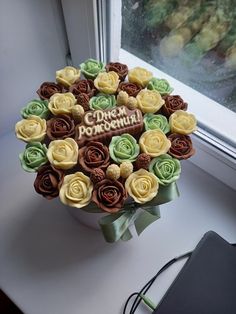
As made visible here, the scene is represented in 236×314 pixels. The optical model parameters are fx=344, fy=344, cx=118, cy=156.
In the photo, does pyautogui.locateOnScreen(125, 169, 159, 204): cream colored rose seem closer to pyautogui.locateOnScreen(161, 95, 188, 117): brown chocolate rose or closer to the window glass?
pyautogui.locateOnScreen(161, 95, 188, 117): brown chocolate rose

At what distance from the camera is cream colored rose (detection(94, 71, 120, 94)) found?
0.52 m

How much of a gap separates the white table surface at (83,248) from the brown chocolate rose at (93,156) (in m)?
0.20

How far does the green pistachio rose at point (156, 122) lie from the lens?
49cm

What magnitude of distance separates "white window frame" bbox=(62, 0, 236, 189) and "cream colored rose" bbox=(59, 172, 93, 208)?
0.88 feet

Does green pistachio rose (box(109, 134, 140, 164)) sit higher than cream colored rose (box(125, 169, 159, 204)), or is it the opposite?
green pistachio rose (box(109, 134, 140, 164))

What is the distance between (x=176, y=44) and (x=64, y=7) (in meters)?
0.21

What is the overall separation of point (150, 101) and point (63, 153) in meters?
0.15

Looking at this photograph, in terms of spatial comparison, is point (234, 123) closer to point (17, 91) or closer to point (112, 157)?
point (112, 157)

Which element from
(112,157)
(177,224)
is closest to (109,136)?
(112,157)

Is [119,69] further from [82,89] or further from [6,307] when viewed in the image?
[6,307]

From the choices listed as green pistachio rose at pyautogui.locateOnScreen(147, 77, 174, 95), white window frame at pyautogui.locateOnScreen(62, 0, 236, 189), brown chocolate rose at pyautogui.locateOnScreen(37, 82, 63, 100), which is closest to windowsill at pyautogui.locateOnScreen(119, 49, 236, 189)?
white window frame at pyautogui.locateOnScreen(62, 0, 236, 189)

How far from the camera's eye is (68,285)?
0.56 m

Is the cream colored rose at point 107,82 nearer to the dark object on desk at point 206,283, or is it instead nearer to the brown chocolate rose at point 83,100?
the brown chocolate rose at point 83,100

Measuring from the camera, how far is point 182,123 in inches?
19.4
